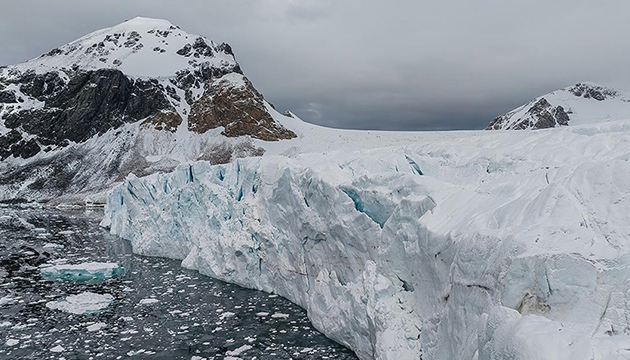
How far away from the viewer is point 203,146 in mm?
73875

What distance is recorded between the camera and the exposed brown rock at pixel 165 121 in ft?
254

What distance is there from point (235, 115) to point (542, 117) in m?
103

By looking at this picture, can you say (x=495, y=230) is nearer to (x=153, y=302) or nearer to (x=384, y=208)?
(x=384, y=208)

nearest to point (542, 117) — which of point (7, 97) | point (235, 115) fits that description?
point (235, 115)

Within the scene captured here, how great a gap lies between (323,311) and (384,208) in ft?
11.2

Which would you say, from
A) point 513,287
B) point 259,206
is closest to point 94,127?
point 259,206

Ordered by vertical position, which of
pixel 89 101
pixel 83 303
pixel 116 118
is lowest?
pixel 83 303

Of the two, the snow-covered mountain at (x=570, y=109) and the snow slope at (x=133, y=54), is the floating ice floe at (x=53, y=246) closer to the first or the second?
the snow slope at (x=133, y=54)

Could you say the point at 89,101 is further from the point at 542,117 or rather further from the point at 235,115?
the point at 542,117

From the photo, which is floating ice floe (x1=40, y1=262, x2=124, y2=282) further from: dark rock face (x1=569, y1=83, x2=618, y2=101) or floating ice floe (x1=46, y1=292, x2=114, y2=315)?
dark rock face (x1=569, y1=83, x2=618, y2=101)

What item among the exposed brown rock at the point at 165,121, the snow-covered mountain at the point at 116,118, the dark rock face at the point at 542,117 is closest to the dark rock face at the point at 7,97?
the snow-covered mountain at the point at 116,118

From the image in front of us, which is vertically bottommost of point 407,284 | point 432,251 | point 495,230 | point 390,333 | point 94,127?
point 390,333

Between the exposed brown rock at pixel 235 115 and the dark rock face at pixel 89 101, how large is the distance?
7.28 metres

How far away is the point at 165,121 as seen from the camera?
257ft
